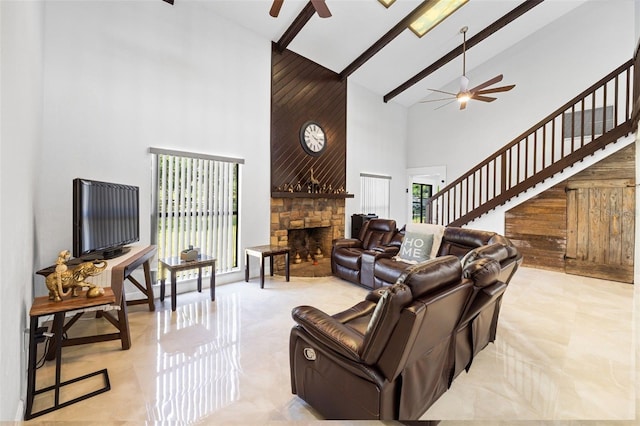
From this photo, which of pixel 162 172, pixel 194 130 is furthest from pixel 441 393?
pixel 194 130

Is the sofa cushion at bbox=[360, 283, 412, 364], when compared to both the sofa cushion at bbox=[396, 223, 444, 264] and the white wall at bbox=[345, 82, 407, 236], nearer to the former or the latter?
the sofa cushion at bbox=[396, 223, 444, 264]

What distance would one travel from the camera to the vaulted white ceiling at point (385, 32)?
439 centimetres

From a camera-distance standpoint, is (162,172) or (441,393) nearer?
(441,393)

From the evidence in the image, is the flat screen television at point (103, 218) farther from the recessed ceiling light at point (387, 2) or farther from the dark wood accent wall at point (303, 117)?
the recessed ceiling light at point (387, 2)

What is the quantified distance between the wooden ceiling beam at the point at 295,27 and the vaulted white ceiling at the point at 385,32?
7cm

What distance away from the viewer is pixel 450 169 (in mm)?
7293

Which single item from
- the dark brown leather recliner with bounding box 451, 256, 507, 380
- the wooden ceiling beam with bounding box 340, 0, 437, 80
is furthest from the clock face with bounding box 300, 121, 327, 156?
the dark brown leather recliner with bounding box 451, 256, 507, 380

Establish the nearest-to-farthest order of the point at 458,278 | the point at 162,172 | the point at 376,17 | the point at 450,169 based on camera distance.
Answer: the point at 458,278 → the point at 162,172 → the point at 376,17 → the point at 450,169

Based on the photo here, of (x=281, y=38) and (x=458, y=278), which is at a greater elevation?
(x=281, y=38)

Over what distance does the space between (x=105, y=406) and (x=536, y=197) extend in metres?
6.54

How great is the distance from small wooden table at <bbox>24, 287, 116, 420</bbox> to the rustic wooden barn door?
21.5ft

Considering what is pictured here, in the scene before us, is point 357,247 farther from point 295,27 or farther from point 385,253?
point 295,27

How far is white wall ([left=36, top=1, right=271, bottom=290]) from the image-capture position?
9.89ft

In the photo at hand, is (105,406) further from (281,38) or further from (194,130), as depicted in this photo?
(281,38)
